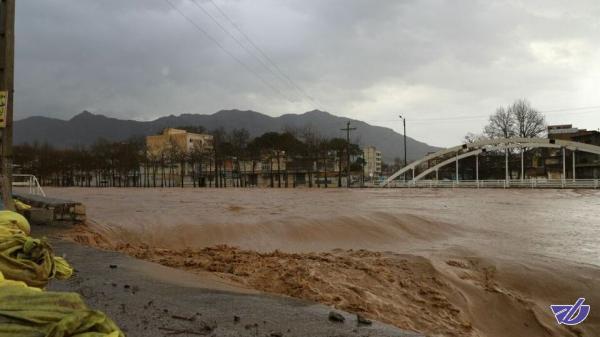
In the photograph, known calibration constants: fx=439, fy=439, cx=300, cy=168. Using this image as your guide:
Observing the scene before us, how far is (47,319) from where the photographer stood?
203 cm

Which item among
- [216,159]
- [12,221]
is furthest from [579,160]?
[12,221]

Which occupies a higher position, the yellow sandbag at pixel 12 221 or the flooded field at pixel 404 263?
the yellow sandbag at pixel 12 221

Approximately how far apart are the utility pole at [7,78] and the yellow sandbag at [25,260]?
5.54 metres

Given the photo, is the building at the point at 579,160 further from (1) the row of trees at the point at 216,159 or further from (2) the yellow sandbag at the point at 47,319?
(2) the yellow sandbag at the point at 47,319

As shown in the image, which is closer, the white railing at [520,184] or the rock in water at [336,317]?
the rock in water at [336,317]

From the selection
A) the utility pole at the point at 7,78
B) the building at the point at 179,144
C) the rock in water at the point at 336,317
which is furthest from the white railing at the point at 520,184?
the rock in water at the point at 336,317

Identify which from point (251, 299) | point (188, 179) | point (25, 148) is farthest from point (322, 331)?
point (25, 148)

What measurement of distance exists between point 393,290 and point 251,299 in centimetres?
233

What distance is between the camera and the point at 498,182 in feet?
179

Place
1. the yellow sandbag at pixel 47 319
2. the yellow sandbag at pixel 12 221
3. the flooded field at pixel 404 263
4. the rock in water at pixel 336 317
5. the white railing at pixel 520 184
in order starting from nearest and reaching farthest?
the yellow sandbag at pixel 47 319, the yellow sandbag at pixel 12 221, the rock in water at pixel 336 317, the flooded field at pixel 404 263, the white railing at pixel 520 184

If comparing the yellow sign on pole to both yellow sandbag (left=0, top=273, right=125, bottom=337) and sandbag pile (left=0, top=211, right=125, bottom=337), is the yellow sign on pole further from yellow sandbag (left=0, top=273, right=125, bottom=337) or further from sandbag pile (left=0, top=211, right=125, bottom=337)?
yellow sandbag (left=0, top=273, right=125, bottom=337)

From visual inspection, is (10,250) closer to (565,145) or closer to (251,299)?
(251,299)
